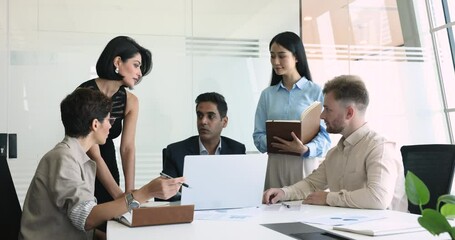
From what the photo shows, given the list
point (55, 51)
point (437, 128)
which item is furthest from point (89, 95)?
point (437, 128)

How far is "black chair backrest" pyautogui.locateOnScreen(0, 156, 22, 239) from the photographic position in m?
1.94

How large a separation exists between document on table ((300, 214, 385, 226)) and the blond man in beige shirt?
0.72ft

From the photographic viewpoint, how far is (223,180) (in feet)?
6.75

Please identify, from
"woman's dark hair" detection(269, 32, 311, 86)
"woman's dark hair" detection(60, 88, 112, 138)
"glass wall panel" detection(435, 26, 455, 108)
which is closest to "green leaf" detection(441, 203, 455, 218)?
"woman's dark hair" detection(60, 88, 112, 138)

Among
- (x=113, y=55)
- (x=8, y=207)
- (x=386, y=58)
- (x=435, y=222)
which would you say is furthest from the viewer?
(x=386, y=58)

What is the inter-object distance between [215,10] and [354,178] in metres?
2.51

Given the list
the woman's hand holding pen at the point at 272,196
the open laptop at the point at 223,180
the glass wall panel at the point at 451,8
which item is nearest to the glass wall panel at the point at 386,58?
the glass wall panel at the point at 451,8

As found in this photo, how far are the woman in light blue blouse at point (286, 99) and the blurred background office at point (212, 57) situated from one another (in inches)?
48.6

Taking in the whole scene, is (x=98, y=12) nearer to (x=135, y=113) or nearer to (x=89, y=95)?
(x=135, y=113)

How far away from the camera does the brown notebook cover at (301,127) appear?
2.62 m

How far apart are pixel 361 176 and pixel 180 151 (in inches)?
40.4

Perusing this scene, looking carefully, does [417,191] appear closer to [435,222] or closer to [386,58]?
[435,222]

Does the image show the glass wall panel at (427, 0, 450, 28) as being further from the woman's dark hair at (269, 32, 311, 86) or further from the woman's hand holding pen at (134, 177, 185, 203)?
the woman's hand holding pen at (134, 177, 185, 203)

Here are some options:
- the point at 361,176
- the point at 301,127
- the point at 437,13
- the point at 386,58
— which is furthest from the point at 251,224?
the point at 437,13
